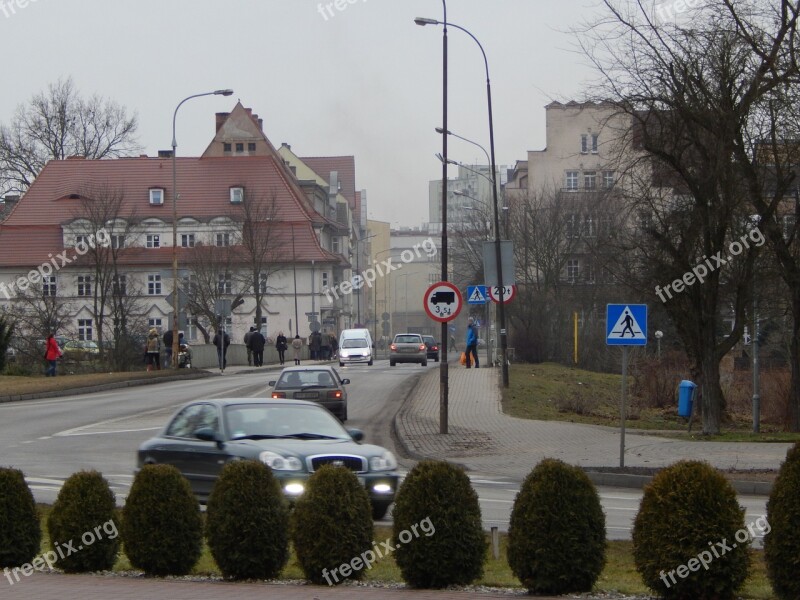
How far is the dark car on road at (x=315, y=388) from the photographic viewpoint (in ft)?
86.3

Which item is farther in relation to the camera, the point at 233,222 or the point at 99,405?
the point at 233,222

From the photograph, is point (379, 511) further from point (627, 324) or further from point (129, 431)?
point (129, 431)

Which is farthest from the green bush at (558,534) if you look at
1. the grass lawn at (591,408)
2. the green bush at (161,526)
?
the grass lawn at (591,408)

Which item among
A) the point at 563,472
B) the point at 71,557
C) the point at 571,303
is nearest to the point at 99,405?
the point at 71,557

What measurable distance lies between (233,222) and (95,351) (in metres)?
27.7

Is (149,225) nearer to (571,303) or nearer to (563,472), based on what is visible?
(571,303)

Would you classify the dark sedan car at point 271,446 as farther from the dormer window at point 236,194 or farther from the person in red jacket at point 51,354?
the dormer window at point 236,194

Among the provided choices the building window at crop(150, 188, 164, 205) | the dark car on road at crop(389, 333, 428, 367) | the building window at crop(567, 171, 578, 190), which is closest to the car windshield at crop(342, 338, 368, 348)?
the dark car on road at crop(389, 333, 428, 367)

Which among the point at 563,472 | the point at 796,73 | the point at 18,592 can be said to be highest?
the point at 796,73

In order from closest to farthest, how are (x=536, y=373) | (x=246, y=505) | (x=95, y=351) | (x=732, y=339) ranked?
(x=246, y=505) → (x=732, y=339) → (x=536, y=373) → (x=95, y=351)

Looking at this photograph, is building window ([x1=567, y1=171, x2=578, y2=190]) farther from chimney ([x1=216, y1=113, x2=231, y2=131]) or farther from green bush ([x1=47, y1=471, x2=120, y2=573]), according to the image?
green bush ([x1=47, y1=471, x2=120, y2=573])

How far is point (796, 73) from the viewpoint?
826 inches

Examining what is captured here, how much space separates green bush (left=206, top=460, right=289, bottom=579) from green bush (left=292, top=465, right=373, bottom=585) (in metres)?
0.27

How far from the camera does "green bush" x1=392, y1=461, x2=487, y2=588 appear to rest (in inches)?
334
